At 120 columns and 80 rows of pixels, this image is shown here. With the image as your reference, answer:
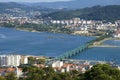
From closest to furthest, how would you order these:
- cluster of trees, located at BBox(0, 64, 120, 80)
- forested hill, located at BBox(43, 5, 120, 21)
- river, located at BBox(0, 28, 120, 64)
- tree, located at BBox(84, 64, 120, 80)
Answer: tree, located at BBox(84, 64, 120, 80) < cluster of trees, located at BBox(0, 64, 120, 80) < river, located at BBox(0, 28, 120, 64) < forested hill, located at BBox(43, 5, 120, 21)

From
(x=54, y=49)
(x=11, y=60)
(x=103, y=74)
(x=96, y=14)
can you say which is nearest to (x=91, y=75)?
(x=103, y=74)

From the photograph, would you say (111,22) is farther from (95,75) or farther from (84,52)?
(95,75)

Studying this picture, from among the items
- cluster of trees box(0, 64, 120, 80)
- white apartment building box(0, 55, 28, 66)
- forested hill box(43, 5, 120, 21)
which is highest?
cluster of trees box(0, 64, 120, 80)

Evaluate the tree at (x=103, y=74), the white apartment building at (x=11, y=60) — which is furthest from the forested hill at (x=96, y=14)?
the tree at (x=103, y=74)

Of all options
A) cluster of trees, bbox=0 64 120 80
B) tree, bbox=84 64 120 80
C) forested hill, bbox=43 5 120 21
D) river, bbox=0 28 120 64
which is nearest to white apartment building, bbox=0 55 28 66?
river, bbox=0 28 120 64

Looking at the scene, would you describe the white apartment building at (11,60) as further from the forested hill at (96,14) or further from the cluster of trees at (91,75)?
the forested hill at (96,14)

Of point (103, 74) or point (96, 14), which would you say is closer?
point (103, 74)

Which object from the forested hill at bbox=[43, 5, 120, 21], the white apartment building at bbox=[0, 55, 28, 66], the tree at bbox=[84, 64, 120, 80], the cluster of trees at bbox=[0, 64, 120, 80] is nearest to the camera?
the tree at bbox=[84, 64, 120, 80]

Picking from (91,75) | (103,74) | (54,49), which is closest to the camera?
(103,74)

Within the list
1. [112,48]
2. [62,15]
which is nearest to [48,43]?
[112,48]

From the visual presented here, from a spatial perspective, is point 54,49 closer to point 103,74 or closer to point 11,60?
point 11,60

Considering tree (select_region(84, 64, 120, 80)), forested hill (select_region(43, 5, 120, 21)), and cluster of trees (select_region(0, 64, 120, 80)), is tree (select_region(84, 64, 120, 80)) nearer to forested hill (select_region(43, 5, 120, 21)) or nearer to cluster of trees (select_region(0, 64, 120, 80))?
cluster of trees (select_region(0, 64, 120, 80))
